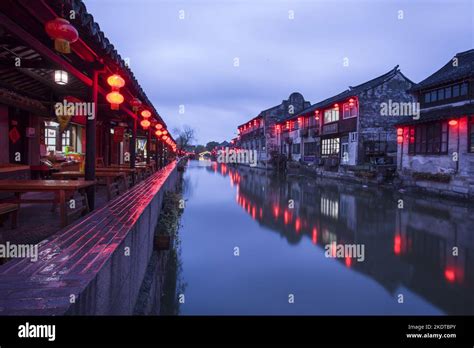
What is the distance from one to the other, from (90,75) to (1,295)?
16.9ft

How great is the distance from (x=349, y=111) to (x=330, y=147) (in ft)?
14.3

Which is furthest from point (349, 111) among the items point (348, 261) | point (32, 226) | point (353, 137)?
point (32, 226)

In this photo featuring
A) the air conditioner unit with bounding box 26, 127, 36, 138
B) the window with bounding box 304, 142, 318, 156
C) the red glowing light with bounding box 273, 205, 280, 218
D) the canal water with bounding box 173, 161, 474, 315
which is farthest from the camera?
the window with bounding box 304, 142, 318, 156

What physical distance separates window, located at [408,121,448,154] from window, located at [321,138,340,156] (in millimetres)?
9577

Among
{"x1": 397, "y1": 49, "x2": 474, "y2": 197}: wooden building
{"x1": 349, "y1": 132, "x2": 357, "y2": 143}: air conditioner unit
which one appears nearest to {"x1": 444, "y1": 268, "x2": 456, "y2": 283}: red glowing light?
{"x1": 397, "y1": 49, "x2": 474, "y2": 197}: wooden building

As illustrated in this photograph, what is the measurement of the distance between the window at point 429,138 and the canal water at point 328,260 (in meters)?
4.90

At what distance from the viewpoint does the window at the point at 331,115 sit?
3028 cm

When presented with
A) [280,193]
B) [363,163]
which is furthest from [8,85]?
[363,163]

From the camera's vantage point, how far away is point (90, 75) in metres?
6.43

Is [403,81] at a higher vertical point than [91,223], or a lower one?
higher

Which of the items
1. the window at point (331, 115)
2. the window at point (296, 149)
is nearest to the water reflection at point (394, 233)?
the window at point (331, 115)

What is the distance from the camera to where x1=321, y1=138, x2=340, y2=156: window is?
30217 mm

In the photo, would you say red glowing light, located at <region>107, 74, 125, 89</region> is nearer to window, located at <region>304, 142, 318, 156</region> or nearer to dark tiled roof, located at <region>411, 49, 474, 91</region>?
dark tiled roof, located at <region>411, 49, 474, 91</region>
